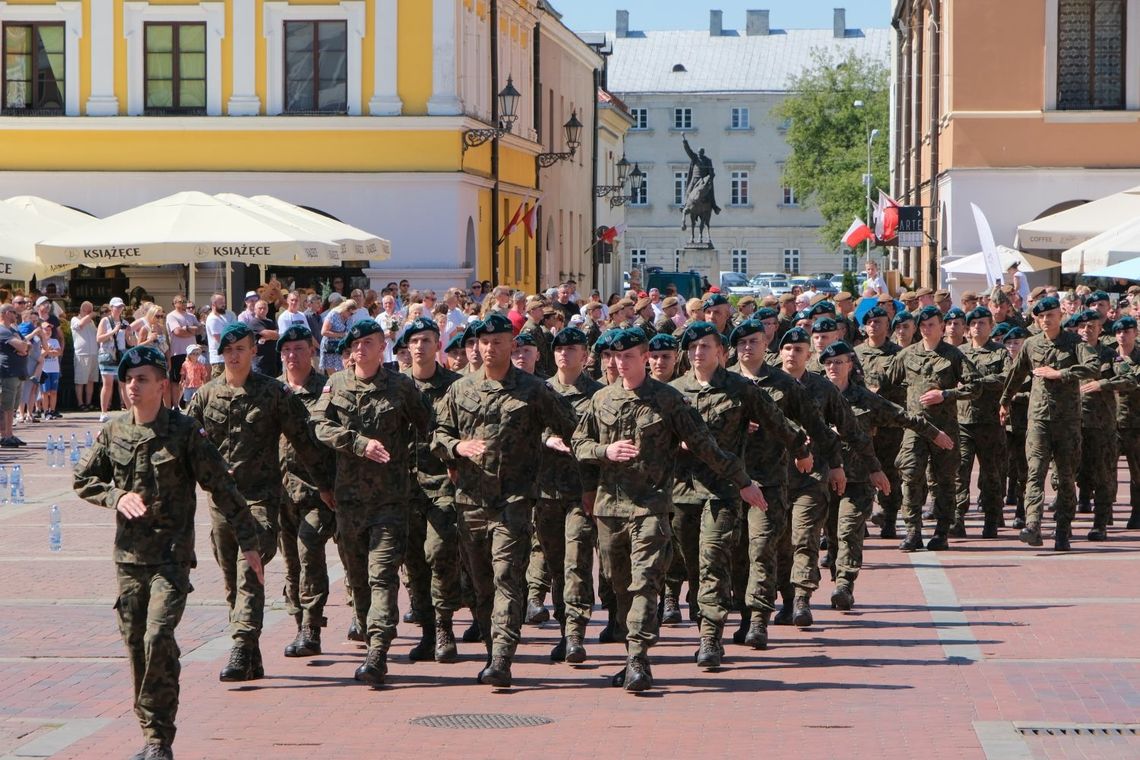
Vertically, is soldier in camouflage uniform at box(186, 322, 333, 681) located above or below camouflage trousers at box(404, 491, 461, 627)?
above

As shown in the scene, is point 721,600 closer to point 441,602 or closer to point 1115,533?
point 441,602

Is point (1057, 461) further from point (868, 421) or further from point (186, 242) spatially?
point (186, 242)

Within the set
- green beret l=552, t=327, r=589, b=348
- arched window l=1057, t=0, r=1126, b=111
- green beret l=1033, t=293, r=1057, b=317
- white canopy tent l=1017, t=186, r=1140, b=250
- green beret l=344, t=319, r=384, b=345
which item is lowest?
green beret l=552, t=327, r=589, b=348

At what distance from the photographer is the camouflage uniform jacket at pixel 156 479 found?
850 centimetres

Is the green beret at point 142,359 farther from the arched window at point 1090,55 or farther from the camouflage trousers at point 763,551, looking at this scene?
the arched window at point 1090,55

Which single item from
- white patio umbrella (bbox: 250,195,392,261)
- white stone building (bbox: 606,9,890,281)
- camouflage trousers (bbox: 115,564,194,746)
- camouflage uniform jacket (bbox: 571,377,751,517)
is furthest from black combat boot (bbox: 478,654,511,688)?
white stone building (bbox: 606,9,890,281)

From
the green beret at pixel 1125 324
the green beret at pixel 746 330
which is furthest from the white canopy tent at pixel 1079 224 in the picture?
the green beret at pixel 746 330

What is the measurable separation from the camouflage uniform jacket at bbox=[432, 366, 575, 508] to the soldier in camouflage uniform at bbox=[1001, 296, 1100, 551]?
243 inches

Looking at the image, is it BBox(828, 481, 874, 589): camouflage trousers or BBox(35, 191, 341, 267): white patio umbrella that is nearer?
BBox(828, 481, 874, 589): camouflage trousers

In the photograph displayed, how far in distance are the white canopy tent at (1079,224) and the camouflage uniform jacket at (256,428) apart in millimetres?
19108

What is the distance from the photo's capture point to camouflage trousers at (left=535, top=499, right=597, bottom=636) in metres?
10.8

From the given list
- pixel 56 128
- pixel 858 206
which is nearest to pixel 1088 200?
pixel 56 128

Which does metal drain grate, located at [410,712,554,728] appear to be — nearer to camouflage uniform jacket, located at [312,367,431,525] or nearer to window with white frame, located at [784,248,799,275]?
camouflage uniform jacket, located at [312,367,431,525]

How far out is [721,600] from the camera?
10438 millimetres
